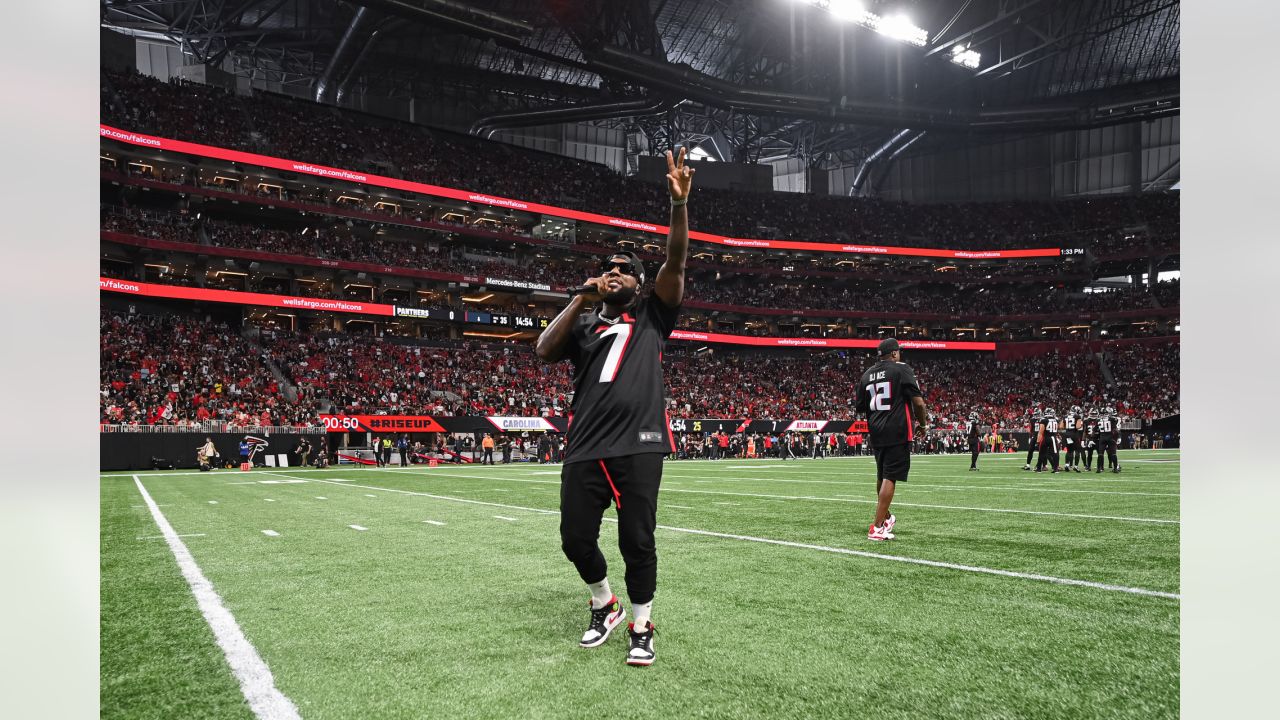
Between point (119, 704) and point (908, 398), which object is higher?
point (908, 398)

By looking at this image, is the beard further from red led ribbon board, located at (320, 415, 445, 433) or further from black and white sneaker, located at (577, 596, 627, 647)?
red led ribbon board, located at (320, 415, 445, 433)

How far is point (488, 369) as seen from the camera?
4697 cm

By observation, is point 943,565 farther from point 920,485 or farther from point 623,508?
point 920,485

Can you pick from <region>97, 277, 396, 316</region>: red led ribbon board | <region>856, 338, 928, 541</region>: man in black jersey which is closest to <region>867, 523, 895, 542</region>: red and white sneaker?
<region>856, 338, 928, 541</region>: man in black jersey

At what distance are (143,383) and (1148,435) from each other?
189 ft

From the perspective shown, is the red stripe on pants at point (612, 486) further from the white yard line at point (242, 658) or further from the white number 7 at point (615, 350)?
the white yard line at point (242, 658)

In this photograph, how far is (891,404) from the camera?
768 centimetres

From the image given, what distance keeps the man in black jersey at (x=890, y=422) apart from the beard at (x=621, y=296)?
428 cm

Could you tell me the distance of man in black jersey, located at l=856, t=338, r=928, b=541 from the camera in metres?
7.52

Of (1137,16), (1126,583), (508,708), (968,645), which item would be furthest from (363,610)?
(1137,16)

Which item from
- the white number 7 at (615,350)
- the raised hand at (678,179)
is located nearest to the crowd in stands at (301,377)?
the white number 7 at (615,350)

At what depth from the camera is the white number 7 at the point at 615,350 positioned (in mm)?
3871

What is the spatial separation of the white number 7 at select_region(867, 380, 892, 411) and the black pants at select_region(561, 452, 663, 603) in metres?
4.56

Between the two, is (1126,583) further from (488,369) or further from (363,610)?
(488,369)
